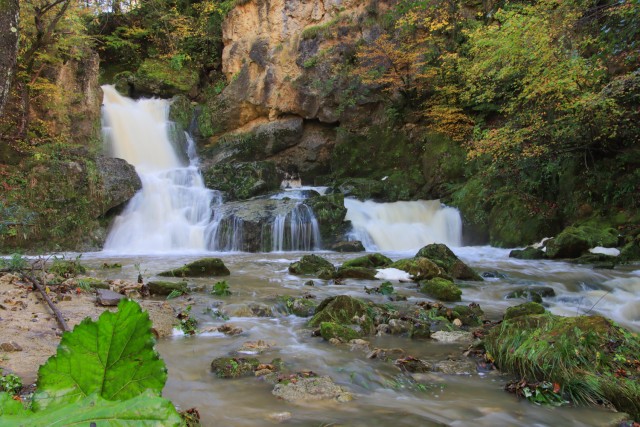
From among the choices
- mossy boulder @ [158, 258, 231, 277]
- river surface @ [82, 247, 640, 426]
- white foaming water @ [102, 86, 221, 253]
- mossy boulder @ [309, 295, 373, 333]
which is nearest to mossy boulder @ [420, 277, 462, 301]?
river surface @ [82, 247, 640, 426]

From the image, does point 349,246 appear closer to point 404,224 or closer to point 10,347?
point 404,224

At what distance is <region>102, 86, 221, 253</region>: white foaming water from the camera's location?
1403 centimetres

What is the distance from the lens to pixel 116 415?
510 millimetres

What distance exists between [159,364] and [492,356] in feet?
12.0

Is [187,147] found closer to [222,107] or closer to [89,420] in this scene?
[222,107]

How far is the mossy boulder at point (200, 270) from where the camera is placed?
8.23 meters

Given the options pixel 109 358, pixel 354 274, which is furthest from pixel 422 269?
pixel 109 358

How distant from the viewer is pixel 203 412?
9.00 feet

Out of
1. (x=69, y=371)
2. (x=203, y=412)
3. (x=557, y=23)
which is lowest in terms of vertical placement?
(x=203, y=412)

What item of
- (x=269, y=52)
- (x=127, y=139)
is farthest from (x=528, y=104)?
(x=127, y=139)

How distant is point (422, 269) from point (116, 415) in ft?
25.9

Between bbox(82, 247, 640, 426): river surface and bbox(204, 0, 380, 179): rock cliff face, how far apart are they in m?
13.1

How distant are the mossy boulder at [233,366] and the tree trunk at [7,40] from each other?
318 cm

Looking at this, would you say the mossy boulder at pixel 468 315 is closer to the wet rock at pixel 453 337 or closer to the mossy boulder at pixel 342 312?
the wet rock at pixel 453 337
